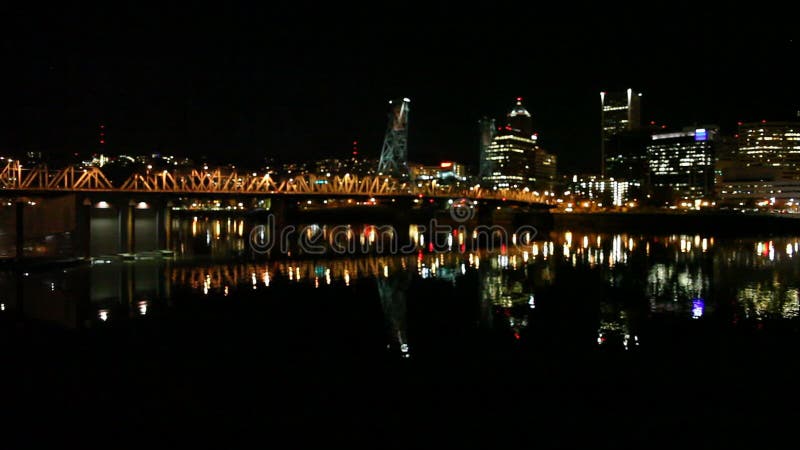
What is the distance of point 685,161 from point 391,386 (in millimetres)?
171736

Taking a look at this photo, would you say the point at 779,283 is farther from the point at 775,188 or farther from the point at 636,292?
the point at 775,188

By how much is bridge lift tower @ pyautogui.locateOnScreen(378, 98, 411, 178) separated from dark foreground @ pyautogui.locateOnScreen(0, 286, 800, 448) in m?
76.2

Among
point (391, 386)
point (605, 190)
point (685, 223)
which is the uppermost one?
point (605, 190)

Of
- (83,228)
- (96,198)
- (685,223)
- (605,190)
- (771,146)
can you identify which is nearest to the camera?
(83,228)

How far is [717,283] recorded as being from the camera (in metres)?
30.3

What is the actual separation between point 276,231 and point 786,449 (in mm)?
45146

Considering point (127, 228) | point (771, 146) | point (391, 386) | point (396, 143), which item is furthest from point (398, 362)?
point (771, 146)

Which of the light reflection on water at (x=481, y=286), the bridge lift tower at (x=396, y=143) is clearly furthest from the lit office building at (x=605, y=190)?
the light reflection on water at (x=481, y=286)

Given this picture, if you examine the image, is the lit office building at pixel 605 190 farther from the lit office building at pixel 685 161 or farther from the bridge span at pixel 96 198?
the bridge span at pixel 96 198

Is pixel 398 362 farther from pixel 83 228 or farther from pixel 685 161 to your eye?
pixel 685 161

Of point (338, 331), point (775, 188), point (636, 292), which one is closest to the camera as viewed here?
point (338, 331)

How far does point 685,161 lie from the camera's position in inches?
6585

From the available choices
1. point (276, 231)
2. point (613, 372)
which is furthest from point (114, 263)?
point (613, 372)

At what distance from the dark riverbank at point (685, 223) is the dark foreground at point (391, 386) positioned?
7027 centimetres
